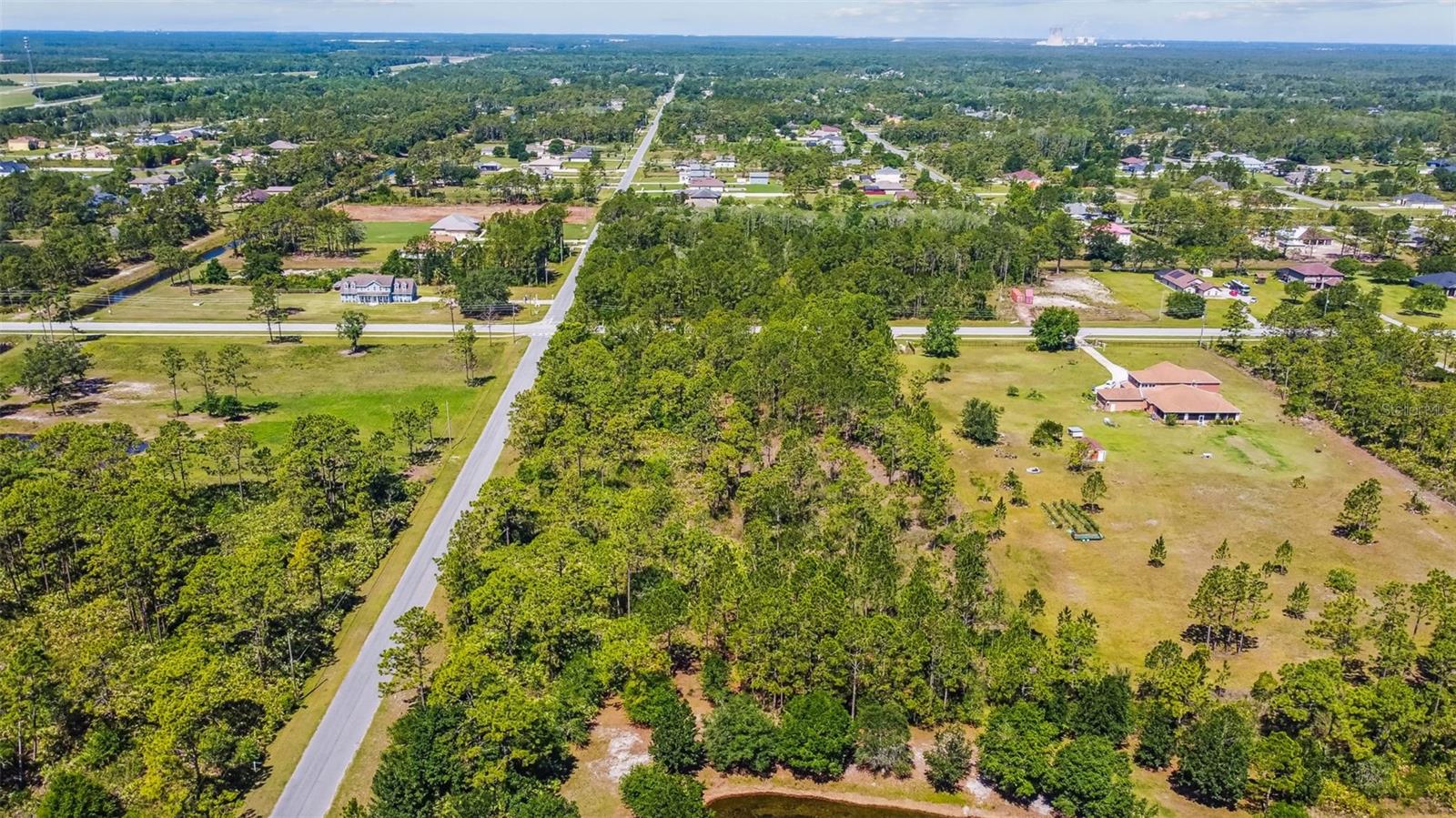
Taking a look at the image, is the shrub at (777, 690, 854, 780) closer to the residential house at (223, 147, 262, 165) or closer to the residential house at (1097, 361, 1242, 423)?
the residential house at (1097, 361, 1242, 423)

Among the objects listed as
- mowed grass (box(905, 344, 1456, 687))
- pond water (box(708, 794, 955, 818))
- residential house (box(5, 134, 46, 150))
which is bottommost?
pond water (box(708, 794, 955, 818))

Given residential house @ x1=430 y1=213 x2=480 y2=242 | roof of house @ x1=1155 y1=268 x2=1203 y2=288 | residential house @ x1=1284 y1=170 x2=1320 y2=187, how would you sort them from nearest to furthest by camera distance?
roof of house @ x1=1155 y1=268 x2=1203 y2=288 < residential house @ x1=430 y1=213 x2=480 y2=242 < residential house @ x1=1284 y1=170 x2=1320 y2=187

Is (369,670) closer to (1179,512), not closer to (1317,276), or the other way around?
(1179,512)

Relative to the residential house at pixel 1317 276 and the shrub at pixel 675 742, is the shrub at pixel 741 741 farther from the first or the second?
the residential house at pixel 1317 276

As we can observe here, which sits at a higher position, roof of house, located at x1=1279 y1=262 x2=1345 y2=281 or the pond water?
roof of house, located at x1=1279 y1=262 x2=1345 y2=281

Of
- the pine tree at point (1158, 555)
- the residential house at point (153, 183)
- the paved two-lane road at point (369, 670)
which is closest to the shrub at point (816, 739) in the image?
the paved two-lane road at point (369, 670)

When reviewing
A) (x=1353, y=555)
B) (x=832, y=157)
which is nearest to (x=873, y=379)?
(x=1353, y=555)

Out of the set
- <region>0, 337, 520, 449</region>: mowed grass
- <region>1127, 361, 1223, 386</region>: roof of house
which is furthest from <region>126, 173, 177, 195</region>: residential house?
<region>1127, 361, 1223, 386</region>: roof of house
